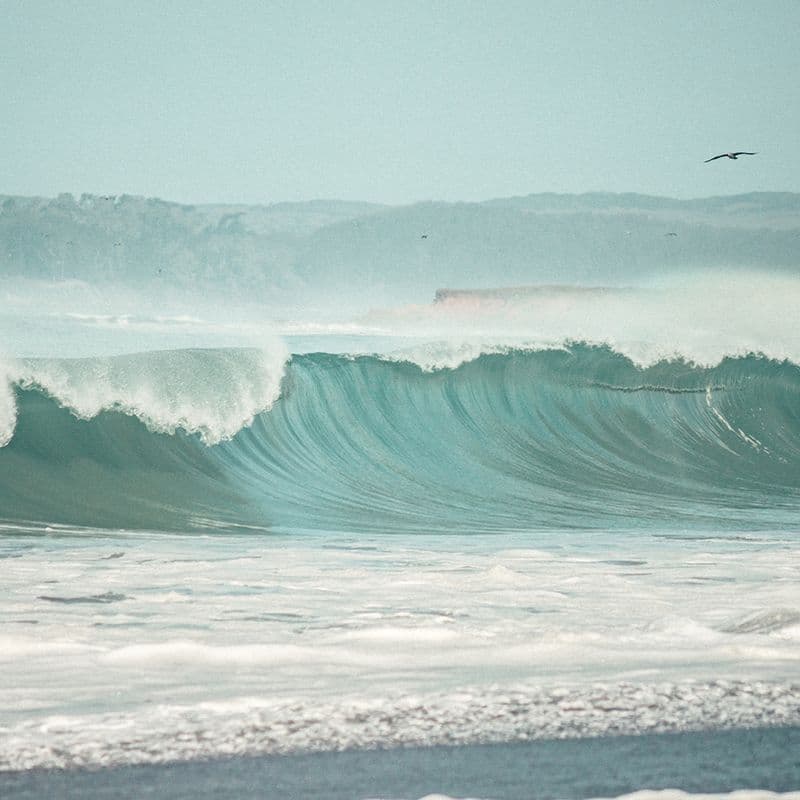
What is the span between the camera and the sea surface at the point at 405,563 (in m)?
3.36

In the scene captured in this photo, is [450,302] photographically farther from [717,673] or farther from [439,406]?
[717,673]

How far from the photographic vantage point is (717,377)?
1697 centimetres

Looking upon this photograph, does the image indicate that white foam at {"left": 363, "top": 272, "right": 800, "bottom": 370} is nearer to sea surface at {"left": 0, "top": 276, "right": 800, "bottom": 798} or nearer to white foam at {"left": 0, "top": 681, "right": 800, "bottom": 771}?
sea surface at {"left": 0, "top": 276, "right": 800, "bottom": 798}

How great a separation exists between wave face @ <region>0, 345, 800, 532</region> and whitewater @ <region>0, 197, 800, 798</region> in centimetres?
4

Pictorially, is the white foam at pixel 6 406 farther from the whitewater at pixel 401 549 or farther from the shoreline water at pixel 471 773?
the shoreline water at pixel 471 773

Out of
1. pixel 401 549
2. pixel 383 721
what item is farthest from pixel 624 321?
pixel 383 721

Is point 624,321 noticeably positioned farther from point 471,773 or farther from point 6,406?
Answer: point 471,773

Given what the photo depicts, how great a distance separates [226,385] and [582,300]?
27.6 meters

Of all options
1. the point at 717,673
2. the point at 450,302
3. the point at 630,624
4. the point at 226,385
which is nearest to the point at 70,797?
the point at 717,673

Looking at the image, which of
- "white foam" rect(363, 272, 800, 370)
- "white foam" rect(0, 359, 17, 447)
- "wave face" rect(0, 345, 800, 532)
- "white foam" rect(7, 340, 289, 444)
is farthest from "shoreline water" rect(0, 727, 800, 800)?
"white foam" rect(363, 272, 800, 370)

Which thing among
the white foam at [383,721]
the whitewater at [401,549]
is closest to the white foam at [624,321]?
the whitewater at [401,549]

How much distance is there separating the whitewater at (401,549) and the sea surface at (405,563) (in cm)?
2

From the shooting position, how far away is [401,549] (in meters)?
7.88

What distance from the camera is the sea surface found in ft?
11.0
